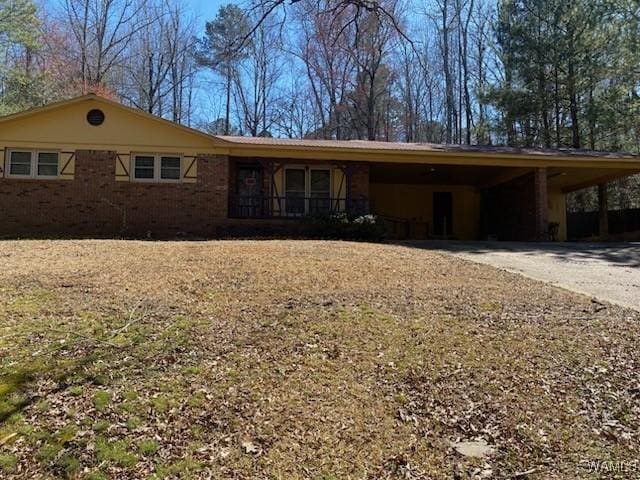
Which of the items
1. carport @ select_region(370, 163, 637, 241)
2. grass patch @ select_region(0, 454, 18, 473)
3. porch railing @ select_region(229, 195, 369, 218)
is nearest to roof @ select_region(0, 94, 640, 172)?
carport @ select_region(370, 163, 637, 241)

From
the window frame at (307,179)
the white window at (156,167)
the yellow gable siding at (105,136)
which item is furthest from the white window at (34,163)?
the window frame at (307,179)

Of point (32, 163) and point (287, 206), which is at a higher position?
point (32, 163)

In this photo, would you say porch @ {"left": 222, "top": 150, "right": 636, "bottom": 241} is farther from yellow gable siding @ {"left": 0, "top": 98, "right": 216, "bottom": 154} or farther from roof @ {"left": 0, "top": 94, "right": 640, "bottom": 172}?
yellow gable siding @ {"left": 0, "top": 98, "right": 216, "bottom": 154}

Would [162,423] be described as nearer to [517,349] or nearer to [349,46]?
[517,349]

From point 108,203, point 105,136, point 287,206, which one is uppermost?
point 105,136

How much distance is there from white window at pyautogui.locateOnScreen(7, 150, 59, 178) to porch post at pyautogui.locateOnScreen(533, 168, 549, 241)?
1431cm

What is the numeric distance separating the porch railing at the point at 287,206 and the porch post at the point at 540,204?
5349 mm

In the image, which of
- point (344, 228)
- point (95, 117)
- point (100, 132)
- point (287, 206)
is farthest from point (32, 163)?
point (344, 228)

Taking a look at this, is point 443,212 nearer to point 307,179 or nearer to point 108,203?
point 307,179

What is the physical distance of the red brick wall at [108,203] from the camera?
14.8 m

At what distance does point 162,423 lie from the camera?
11.5 ft

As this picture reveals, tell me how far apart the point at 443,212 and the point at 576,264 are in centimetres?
1050

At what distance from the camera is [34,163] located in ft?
49.2

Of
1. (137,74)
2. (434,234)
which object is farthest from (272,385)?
(137,74)
